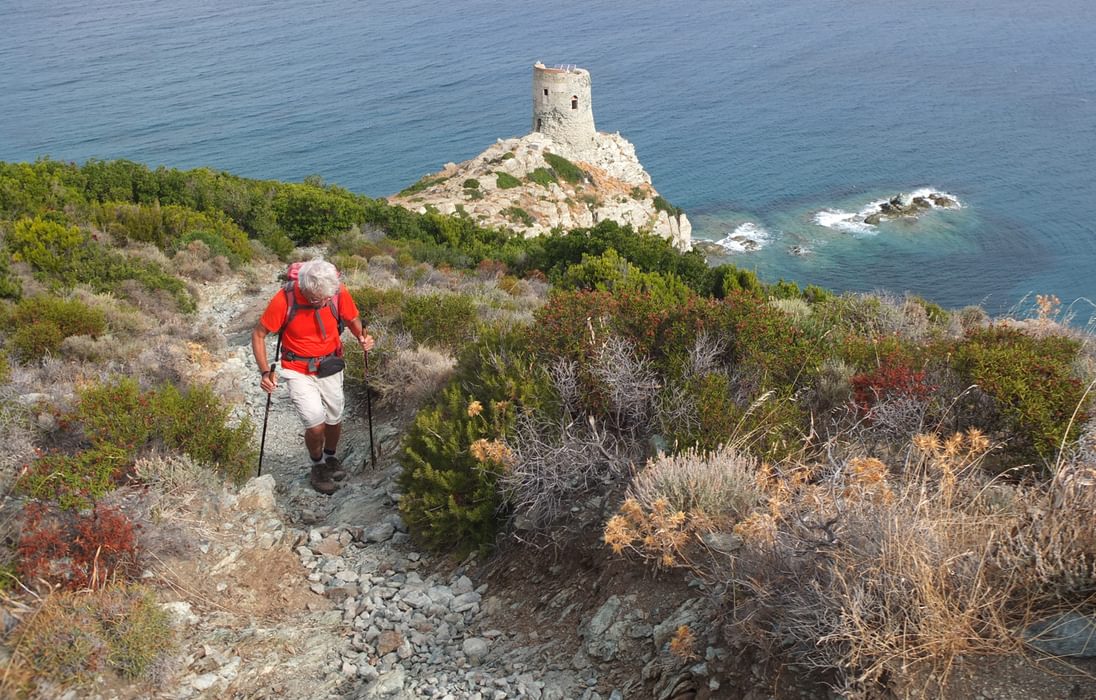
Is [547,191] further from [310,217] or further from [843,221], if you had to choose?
[843,221]

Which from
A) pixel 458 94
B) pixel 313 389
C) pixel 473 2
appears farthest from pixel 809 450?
pixel 473 2

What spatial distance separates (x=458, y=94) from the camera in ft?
247

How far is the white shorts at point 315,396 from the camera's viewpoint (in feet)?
20.4

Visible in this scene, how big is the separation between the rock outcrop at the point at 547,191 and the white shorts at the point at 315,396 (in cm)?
2693

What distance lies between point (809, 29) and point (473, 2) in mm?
49569

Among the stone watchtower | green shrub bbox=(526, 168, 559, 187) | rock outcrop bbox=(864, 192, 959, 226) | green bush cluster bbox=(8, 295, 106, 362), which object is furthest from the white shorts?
rock outcrop bbox=(864, 192, 959, 226)

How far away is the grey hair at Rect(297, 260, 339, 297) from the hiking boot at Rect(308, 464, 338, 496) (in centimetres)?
166

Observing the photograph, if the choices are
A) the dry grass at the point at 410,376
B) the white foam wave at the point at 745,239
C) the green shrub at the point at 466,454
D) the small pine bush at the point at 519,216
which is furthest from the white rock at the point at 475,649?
the white foam wave at the point at 745,239

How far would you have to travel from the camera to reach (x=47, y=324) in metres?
9.37

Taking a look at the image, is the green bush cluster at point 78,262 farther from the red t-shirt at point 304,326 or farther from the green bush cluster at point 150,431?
the red t-shirt at point 304,326

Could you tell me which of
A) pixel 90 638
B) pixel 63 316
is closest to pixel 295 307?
pixel 90 638

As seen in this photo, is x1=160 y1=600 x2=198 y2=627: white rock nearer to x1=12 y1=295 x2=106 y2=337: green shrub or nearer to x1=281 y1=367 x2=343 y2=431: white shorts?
x1=281 y1=367 x2=343 y2=431: white shorts

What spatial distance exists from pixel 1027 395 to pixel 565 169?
41.6m

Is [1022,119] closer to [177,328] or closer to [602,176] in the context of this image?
[602,176]
